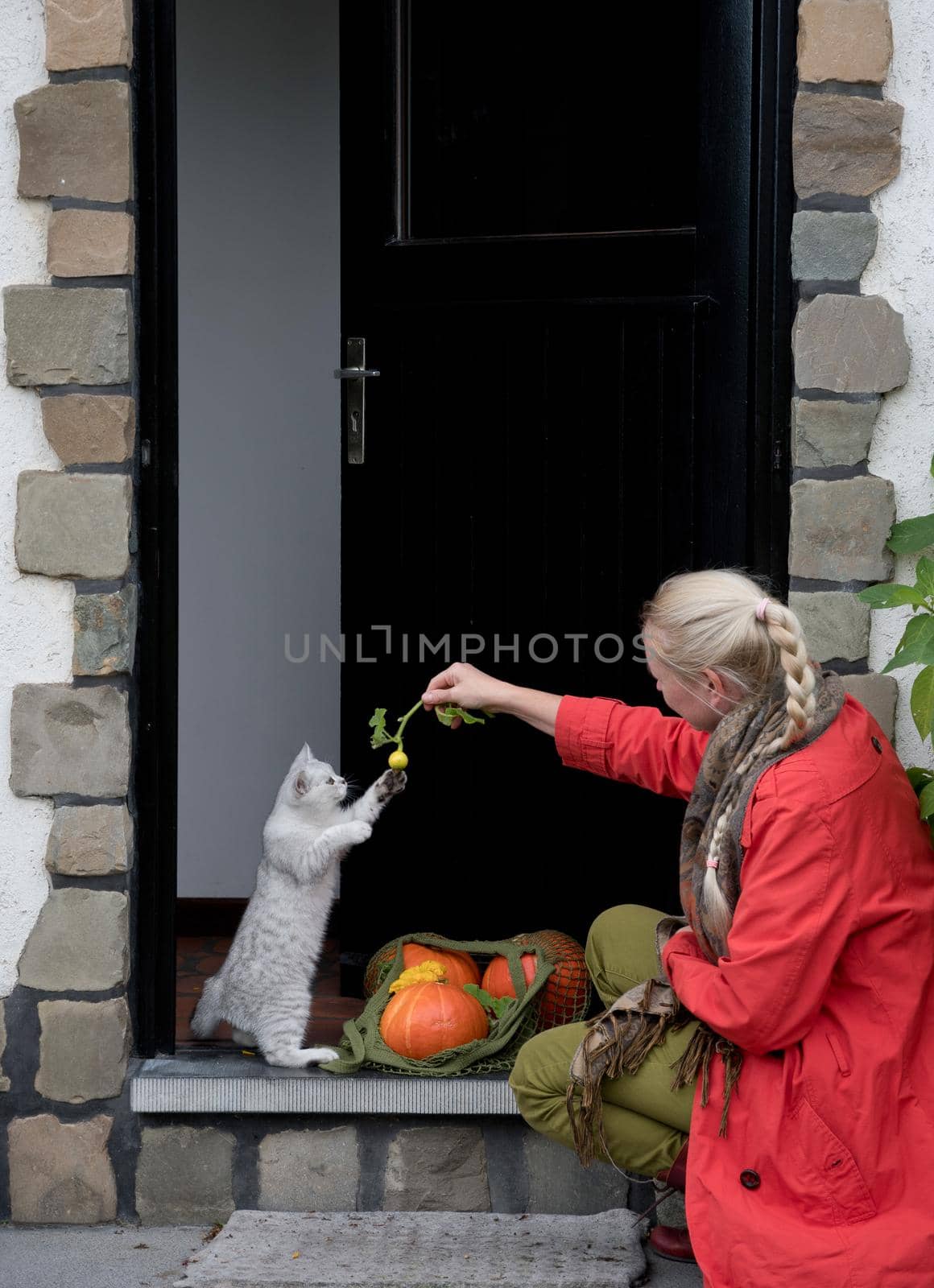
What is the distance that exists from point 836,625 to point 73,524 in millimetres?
1564

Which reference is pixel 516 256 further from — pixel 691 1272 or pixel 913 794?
pixel 691 1272

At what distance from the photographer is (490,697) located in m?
2.61

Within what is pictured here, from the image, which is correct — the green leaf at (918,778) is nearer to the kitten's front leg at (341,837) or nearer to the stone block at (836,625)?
the stone block at (836,625)

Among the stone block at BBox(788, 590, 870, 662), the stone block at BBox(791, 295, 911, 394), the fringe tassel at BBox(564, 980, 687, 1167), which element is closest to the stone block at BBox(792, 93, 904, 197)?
the stone block at BBox(791, 295, 911, 394)

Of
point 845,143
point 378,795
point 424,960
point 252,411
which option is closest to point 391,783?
point 378,795

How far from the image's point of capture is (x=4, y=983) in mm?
2801

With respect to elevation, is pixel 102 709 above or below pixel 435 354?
below

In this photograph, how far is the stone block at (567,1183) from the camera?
283 cm

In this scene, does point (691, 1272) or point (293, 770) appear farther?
point (293, 770)

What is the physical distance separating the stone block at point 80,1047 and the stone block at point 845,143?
2.21 meters

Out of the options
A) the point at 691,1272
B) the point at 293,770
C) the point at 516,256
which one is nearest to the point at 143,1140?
the point at 293,770

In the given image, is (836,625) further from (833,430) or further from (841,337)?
(841,337)

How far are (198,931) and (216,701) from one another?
2.52 ft

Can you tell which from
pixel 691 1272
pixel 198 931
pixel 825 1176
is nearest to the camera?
pixel 825 1176
